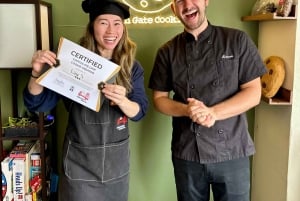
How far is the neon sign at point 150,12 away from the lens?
187cm

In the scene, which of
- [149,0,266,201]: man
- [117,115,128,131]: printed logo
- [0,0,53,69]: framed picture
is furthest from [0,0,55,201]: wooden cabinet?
[149,0,266,201]: man

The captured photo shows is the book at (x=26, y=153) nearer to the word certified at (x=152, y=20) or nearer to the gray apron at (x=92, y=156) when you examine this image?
the gray apron at (x=92, y=156)

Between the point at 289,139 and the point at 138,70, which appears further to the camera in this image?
the point at 289,139

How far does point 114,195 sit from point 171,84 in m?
0.54

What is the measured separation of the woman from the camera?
1.35 meters

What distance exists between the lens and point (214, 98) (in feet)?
4.68

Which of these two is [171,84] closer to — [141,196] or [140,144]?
[140,144]

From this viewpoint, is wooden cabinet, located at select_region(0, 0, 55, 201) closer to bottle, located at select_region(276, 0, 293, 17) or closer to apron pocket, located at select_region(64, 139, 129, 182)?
apron pocket, located at select_region(64, 139, 129, 182)

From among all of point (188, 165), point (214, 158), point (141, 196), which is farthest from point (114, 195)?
point (141, 196)

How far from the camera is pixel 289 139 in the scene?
5.49 feet

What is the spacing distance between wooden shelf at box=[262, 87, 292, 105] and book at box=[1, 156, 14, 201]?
1.32 metres

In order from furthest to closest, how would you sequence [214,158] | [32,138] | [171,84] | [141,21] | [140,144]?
[140,144]
[141,21]
[32,138]
[171,84]
[214,158]

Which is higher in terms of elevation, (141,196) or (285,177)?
(285,177)

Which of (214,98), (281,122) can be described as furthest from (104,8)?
(281,122)
